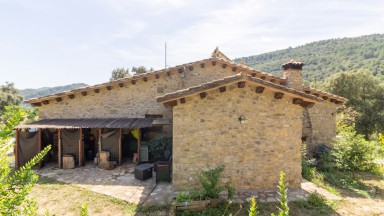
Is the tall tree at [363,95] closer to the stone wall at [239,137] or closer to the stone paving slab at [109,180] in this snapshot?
the stone wall at [239,137]

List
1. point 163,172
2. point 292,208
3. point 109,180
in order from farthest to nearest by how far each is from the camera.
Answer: point 109,180, point 163,172, point 292,208

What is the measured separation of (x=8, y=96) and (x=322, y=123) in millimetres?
49427

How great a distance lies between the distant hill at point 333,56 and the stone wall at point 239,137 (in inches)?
2003

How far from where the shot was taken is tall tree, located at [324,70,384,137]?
87.5 feet

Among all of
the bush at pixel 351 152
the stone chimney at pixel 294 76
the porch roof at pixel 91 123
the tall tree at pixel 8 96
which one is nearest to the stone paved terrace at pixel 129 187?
the porch roof at pixel 91 123

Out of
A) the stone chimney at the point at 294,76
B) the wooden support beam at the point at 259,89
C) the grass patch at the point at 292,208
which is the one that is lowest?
the grass patch at the point at 292,208

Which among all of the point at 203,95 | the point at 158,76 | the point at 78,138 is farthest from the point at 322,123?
the point at 78,138

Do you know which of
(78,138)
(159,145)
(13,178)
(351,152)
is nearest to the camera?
(13,178)

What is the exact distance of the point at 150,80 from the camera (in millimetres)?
14539

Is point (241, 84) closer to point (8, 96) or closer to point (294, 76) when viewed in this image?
point (294, 76)

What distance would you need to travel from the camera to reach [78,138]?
13.1m

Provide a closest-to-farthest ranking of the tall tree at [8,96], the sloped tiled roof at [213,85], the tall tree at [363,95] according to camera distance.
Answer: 1. the sloped tiled roof at [213,85]
2. the tall tree at [363,95]
3. the tall tree at [8,96]

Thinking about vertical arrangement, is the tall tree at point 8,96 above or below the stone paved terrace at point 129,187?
above

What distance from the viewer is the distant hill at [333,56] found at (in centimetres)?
5686
